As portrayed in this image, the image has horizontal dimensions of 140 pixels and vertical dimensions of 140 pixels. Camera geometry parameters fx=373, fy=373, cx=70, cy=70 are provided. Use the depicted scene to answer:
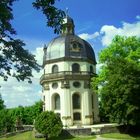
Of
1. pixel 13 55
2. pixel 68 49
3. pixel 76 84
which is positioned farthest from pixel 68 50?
pixel 13 55

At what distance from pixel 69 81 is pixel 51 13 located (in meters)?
61.8

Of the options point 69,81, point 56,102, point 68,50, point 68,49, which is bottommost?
point 56,102

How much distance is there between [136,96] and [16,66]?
41921 mm

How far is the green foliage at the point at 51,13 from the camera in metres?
10.2

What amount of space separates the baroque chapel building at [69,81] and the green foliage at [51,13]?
60.5 metres

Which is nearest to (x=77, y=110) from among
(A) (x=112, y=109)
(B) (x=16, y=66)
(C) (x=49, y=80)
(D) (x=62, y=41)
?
(C) (x=49, y=80)

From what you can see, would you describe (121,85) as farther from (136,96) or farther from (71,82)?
(71,82)

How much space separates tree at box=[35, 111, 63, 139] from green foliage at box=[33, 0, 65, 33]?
1811 inches

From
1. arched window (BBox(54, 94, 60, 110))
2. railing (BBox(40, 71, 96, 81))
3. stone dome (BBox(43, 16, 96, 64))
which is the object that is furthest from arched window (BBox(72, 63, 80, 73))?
arched window (BBox(54, 94, 60, 110))

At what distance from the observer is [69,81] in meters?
72.0

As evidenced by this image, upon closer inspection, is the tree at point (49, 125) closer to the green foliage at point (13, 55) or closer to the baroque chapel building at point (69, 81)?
the baroque chapel building at point (69, 81)

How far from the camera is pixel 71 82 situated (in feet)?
237

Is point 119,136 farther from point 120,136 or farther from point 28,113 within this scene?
point 28,113

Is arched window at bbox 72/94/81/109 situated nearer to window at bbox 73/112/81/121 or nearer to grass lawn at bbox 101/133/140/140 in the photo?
window at bbox 73/112/81/121
